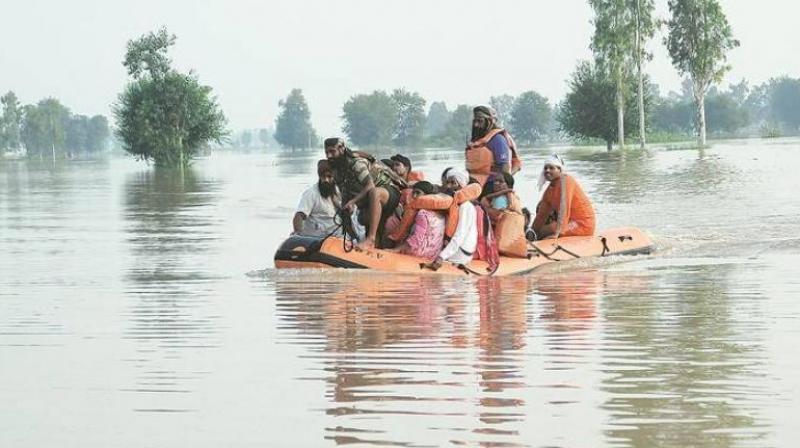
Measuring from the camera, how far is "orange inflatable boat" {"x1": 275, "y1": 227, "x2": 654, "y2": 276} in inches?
553

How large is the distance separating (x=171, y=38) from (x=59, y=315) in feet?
229

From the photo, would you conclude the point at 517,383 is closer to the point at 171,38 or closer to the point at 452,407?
the point at 452,407

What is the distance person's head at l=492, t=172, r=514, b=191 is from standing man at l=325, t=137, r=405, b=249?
36.9 inches

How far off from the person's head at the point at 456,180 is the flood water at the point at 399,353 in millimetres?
913

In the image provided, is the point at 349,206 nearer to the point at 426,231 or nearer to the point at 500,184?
the point at 426,231

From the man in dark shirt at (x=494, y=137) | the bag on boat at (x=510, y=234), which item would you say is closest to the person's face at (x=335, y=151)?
the man in dark shirt at (x=494, y=137)

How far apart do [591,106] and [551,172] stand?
220ft

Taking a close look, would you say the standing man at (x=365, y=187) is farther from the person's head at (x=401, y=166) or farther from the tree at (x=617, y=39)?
the tree at (x=617, y=39)

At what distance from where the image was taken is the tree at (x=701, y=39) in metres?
79.9

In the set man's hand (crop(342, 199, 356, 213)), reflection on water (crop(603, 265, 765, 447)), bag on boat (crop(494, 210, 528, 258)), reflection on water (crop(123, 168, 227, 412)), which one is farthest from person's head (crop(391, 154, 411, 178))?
reflection on water (crop(603, 265, 765, 447))

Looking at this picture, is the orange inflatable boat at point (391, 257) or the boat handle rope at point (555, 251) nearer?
the orange inflatable boat at point (391, 257)

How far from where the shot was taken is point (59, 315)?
447 inches

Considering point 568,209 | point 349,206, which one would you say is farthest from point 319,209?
point 568,209

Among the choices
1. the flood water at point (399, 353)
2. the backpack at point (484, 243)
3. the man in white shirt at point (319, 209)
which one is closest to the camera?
the flood water at point (399, 353)
